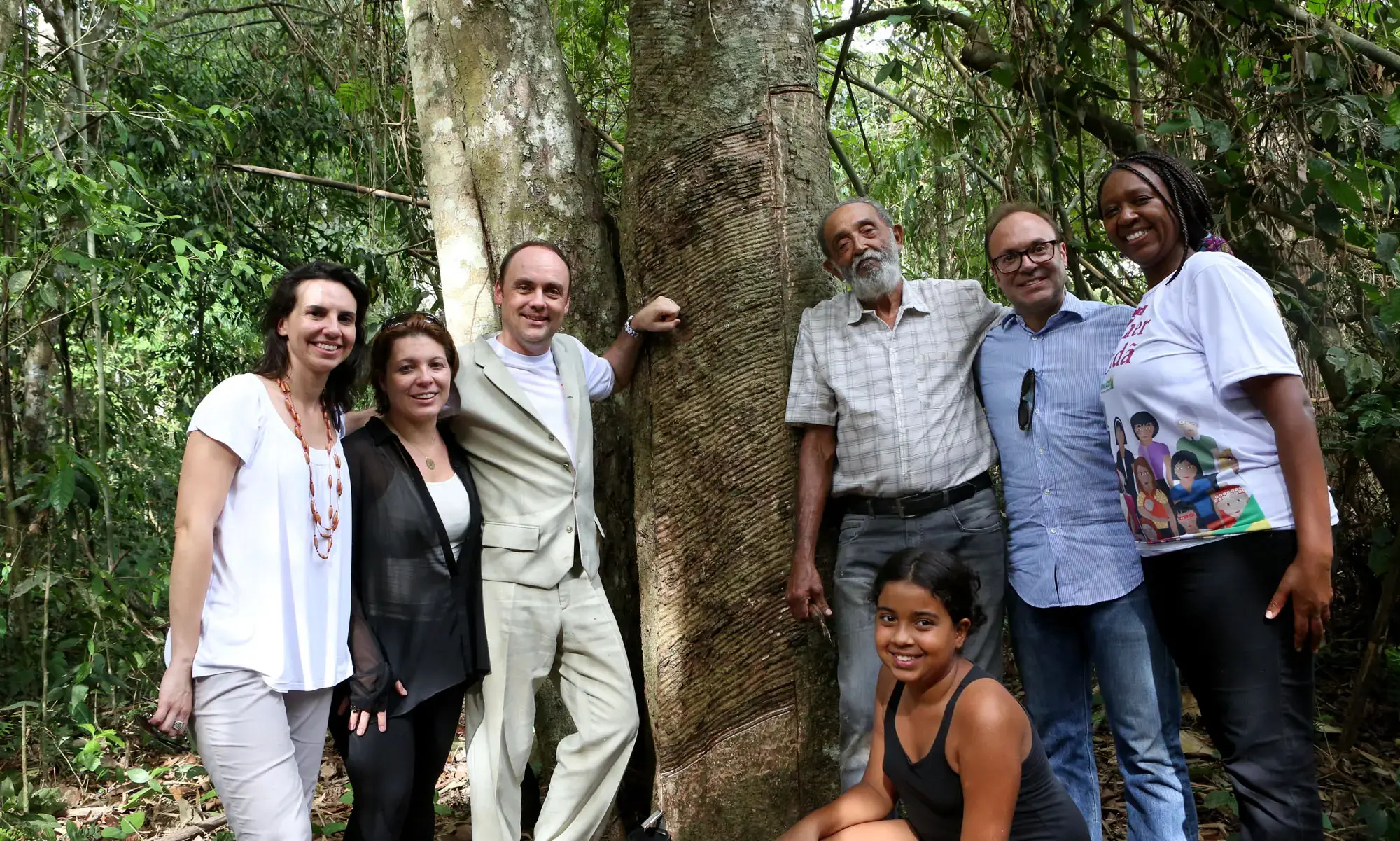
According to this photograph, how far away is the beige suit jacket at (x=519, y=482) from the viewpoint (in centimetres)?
308

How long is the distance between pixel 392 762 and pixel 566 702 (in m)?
0.58

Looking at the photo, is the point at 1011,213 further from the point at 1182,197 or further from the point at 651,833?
the point at 651,833

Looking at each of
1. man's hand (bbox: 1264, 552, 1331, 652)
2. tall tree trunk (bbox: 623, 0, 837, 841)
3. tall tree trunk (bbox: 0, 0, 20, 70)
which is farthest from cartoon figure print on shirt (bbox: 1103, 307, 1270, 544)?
tall tree trunk (bbox: 0, 0, 20, 70)

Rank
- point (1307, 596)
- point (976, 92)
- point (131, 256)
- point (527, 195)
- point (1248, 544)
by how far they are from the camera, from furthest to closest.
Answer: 1. point (131, 256)
2. point (976, 92)
3. point (527, 195)
4. point (1248, 544)
5. point (1307, 596)

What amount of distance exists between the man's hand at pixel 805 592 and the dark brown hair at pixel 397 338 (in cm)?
118

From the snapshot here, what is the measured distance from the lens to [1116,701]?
9.21 ft

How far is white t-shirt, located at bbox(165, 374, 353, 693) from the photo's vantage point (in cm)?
246

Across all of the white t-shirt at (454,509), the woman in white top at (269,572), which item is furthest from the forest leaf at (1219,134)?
the woman in white top at (269,572)

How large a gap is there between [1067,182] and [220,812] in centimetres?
468

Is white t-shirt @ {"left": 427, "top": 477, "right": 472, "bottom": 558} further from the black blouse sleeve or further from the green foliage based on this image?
the green foliage

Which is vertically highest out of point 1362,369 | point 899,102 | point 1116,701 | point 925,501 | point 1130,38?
point 899,102

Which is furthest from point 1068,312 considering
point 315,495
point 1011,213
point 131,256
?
point 131,256

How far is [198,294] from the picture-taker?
6.61 m

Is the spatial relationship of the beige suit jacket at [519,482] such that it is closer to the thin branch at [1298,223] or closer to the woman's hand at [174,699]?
the woman's hand at [174,699]
